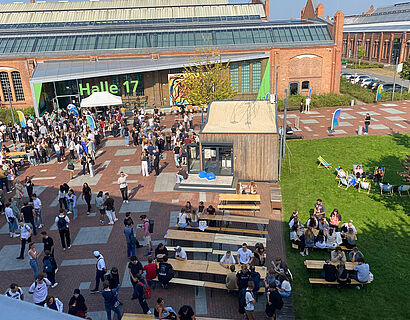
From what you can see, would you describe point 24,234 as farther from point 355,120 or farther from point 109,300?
point 355,120

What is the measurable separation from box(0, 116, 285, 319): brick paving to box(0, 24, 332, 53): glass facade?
21.2 meters

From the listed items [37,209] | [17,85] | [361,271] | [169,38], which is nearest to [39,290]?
[37,209]

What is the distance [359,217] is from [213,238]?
7.34 metres

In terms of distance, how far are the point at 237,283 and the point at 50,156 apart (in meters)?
19.9

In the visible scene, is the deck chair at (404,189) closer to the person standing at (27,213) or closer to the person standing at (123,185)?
the person standing at (123,185)

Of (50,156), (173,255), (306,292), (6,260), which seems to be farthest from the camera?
(50,156)

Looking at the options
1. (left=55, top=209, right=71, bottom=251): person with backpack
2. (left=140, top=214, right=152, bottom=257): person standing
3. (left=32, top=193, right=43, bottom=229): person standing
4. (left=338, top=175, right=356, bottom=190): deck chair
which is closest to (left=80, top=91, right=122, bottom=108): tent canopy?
(left=32, top=193, right=43, bottom=229): person standing

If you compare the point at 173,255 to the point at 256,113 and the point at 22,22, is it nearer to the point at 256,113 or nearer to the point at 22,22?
the point at 256,113

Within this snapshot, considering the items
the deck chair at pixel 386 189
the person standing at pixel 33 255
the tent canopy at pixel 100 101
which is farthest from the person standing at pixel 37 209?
the tent canopy at pixel 100 101

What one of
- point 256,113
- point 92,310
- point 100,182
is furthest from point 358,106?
point 92,310

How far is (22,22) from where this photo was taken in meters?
56.3

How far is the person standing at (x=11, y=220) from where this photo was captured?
50.8 ft

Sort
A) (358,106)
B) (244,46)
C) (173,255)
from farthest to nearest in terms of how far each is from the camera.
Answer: (244,46) < (358,106) < (173,255)

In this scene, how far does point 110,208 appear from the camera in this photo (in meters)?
16.1
